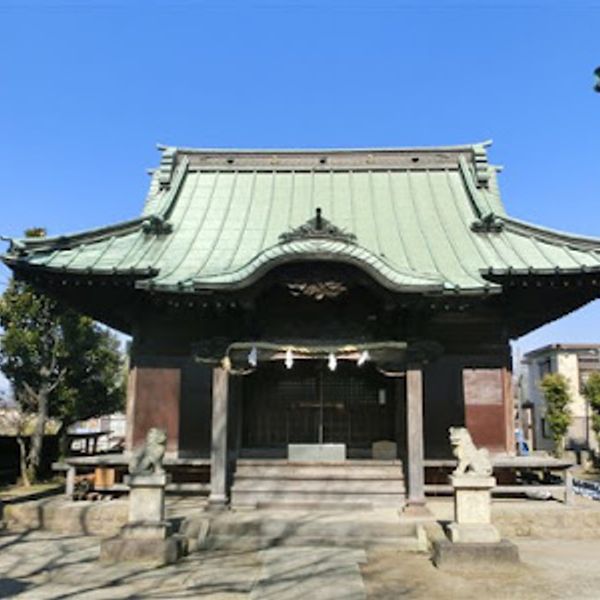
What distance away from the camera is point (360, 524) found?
11312 mm

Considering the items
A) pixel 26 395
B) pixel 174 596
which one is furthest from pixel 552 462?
pixel 26 395

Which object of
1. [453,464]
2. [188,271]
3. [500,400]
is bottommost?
[453,464]

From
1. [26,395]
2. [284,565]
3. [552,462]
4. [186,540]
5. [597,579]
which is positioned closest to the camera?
[597,579]

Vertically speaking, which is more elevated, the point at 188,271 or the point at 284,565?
the point at 188,271

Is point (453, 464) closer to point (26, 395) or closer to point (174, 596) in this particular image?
point (174, 596)

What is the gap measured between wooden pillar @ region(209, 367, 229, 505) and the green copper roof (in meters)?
2.31

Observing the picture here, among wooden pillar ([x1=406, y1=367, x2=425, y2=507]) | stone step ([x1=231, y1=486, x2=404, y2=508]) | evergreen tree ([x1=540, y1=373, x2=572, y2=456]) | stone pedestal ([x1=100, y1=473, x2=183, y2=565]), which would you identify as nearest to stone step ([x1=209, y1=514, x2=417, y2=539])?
wooden pillar ([x1=406, y1=367, x2=425, y2=507])

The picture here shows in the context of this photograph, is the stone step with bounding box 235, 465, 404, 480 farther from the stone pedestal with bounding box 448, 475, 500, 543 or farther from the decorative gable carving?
the decorative gable carving

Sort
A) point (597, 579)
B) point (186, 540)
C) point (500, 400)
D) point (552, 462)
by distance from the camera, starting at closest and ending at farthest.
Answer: point (597, 579)
point (186, 540)
point (552, 462)
point (500, 400)

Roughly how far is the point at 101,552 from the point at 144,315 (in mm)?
5861

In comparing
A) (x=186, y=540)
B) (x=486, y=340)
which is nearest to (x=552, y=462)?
(x=486, y=340)

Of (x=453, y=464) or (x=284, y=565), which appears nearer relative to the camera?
(x=284, y=565)

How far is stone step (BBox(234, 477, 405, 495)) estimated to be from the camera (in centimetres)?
1333

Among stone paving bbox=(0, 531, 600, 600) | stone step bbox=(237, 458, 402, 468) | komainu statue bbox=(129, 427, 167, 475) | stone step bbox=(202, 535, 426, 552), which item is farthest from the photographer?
stone step bbox=(237, 458, 402, 468)
